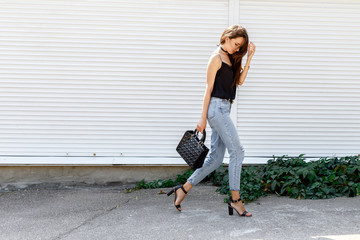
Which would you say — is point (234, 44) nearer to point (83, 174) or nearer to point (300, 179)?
point (300, 179)

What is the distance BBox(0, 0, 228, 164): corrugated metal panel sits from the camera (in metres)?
A: 5.38

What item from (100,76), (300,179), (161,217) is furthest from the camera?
(100,76)

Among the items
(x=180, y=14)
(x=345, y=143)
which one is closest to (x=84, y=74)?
(x=180, y=14)

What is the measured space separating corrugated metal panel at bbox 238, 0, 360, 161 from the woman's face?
5.45 feet

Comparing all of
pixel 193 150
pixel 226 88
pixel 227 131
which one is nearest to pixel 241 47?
pixel 226 88

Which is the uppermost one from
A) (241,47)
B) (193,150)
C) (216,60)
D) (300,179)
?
(241,47)

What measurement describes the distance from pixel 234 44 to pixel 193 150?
111 cm

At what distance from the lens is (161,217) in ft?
13.9

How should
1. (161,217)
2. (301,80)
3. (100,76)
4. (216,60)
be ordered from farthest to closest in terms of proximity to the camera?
(301,80) → (100,76) → (161,217) → (216,60)

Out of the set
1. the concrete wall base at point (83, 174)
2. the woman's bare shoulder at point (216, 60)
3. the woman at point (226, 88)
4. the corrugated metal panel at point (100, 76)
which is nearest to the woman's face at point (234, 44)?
the woman at point (226, 88)

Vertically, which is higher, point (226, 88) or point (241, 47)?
point (241, 47)

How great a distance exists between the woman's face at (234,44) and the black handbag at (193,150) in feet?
2.83

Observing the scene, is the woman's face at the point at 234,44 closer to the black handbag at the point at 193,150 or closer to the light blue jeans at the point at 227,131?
the light blue jeans at the point at 227,131

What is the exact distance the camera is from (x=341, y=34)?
18.2 ft
